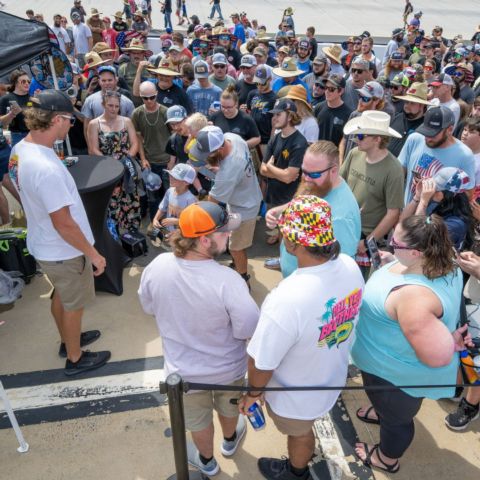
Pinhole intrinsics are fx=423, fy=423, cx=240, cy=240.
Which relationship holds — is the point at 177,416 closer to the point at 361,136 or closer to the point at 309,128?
the point at 361,136

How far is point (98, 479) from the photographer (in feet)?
8.65

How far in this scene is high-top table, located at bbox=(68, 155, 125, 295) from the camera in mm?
3787

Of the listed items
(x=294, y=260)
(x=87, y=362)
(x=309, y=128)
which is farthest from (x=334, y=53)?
(x=87, y=362)

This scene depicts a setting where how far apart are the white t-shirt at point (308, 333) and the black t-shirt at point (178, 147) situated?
3.26m

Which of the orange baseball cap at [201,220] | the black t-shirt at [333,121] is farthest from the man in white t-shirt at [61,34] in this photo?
the orange baseball cap at [201,220]

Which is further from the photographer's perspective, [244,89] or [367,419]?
[244,89]

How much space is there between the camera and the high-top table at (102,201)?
3.79 m

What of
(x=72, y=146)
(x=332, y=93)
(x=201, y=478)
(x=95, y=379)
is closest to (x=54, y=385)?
(x=95, y=379)

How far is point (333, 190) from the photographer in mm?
2855

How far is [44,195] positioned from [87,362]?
151 cm

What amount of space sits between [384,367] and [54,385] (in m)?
2.51

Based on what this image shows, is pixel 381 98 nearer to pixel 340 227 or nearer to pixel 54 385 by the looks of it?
pixel 340 227

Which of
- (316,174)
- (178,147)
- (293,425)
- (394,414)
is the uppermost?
(316,174)

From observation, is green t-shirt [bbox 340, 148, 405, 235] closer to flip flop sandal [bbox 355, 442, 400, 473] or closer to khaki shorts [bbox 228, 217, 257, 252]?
khaki shorts [bbox 228, 217, 257, 252]
